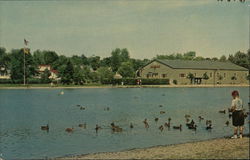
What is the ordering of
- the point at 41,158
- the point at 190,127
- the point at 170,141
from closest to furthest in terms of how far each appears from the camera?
the point at 41,158, the point at 170,141, the point at 190,127

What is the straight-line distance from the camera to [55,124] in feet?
95.9

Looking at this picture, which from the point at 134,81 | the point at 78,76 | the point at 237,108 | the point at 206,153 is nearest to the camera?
the point at 206,153

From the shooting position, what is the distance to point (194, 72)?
110m

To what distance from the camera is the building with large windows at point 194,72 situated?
355 feet

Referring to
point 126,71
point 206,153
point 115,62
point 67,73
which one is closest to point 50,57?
point 115,62

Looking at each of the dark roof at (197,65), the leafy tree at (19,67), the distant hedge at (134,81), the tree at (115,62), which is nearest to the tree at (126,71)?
the dark roof at (197,65)

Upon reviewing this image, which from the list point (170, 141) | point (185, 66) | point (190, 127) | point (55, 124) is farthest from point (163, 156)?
point (185, 66)

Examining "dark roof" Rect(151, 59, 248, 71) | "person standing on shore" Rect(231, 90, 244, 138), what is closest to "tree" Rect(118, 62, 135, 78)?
"dark roof" Rect(151, 59, 248, 71)

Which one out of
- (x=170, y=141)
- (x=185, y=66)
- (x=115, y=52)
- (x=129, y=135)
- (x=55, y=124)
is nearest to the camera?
(x=170, y=141)

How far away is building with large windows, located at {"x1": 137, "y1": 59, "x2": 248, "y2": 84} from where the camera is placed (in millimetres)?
108062

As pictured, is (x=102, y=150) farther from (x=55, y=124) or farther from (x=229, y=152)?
(x=55, y=124)

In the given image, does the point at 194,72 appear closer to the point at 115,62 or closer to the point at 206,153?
the point at 115,62

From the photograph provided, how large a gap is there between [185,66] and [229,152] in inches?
3818

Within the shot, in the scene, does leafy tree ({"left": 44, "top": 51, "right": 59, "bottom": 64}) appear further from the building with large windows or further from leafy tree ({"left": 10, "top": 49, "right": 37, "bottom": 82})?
leafy tree ({"left": 10, "top": 49, "right": 37, "bottom": 82})
